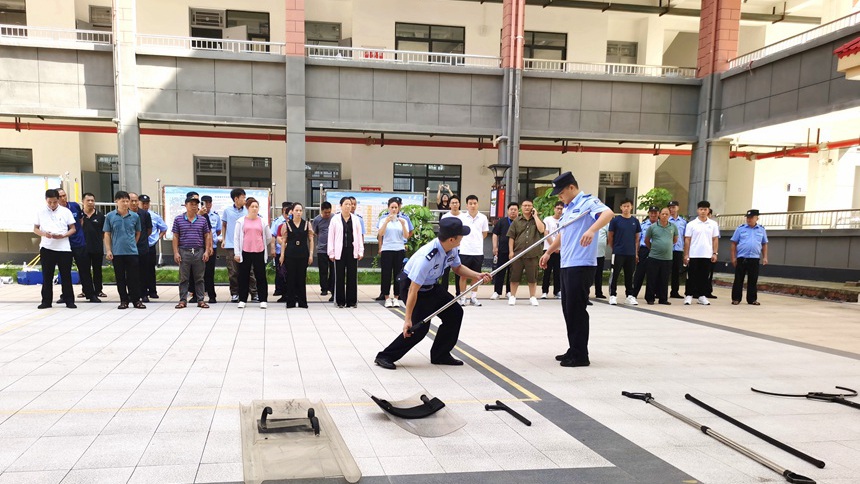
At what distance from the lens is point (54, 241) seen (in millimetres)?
8164

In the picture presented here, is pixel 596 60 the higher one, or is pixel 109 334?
pixel 596 60

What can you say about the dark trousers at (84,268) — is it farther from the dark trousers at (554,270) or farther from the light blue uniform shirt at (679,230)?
the light blue uniform shirt at (679,230)

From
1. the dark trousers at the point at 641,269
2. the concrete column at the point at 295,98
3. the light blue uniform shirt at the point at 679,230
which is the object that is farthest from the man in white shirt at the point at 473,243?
the concrete column at the point at 295,98

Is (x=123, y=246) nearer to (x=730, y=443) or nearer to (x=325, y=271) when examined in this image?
(x=325, y=271)

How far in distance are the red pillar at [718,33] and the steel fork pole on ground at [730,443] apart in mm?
15868

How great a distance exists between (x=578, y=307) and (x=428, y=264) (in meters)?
1.74

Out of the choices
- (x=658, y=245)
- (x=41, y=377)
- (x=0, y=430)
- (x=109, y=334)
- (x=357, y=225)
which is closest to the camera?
(x=0, y=430)

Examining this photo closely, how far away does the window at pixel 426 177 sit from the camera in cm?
2048

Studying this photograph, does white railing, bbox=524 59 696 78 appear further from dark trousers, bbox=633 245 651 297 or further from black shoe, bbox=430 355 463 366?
black shoe, bbox=430 355 463 366

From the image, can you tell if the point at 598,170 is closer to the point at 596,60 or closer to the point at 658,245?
the point at 596,60

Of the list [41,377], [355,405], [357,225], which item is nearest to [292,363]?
[355,405]

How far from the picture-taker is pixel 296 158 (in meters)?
15.5

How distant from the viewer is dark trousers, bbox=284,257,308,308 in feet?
29.0

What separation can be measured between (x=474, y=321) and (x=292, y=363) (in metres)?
3.47
